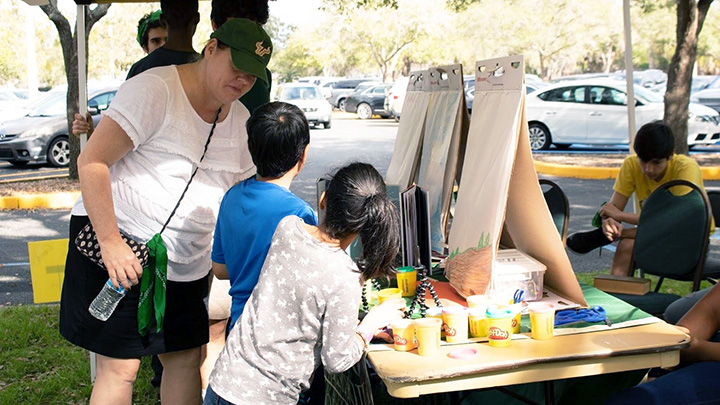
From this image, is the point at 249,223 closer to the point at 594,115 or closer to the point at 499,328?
the point at 499,328

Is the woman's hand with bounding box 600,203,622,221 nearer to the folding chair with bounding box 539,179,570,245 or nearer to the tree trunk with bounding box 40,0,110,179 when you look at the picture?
the folding chair with bounding box 539,179,570,245

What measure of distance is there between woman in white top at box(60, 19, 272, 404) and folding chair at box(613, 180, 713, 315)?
7.03 ft

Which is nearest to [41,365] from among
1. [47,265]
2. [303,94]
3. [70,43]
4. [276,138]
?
[47,265]

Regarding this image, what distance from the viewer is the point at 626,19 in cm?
457

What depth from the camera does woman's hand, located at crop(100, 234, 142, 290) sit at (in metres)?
2.31

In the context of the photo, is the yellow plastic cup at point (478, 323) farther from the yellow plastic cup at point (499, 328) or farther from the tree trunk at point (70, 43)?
the tree trunk at point (70, 43)

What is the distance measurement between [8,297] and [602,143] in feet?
38.9

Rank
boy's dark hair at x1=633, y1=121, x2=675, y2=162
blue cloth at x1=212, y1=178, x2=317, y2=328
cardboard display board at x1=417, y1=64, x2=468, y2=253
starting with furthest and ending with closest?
boy's dark hair at x1=633, y1=121, x2=675, y2=162 < cardboard display board at x1=417, y1=64, x2=468, y2=253 < blue cloth at x1=212, y1=178, x2=317, y2=328

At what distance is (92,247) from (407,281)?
123 centimetres

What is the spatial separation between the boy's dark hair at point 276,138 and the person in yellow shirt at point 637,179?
104 inches

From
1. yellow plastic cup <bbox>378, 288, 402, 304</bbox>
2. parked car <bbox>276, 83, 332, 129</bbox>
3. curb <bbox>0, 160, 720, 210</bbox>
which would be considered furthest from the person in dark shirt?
parked car <bbox>276, 83, 332, 129</bbox>

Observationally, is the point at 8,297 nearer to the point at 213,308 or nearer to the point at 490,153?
the point at 213,308

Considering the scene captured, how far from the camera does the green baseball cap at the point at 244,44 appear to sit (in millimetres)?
2377

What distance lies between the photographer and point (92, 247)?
236 cm
